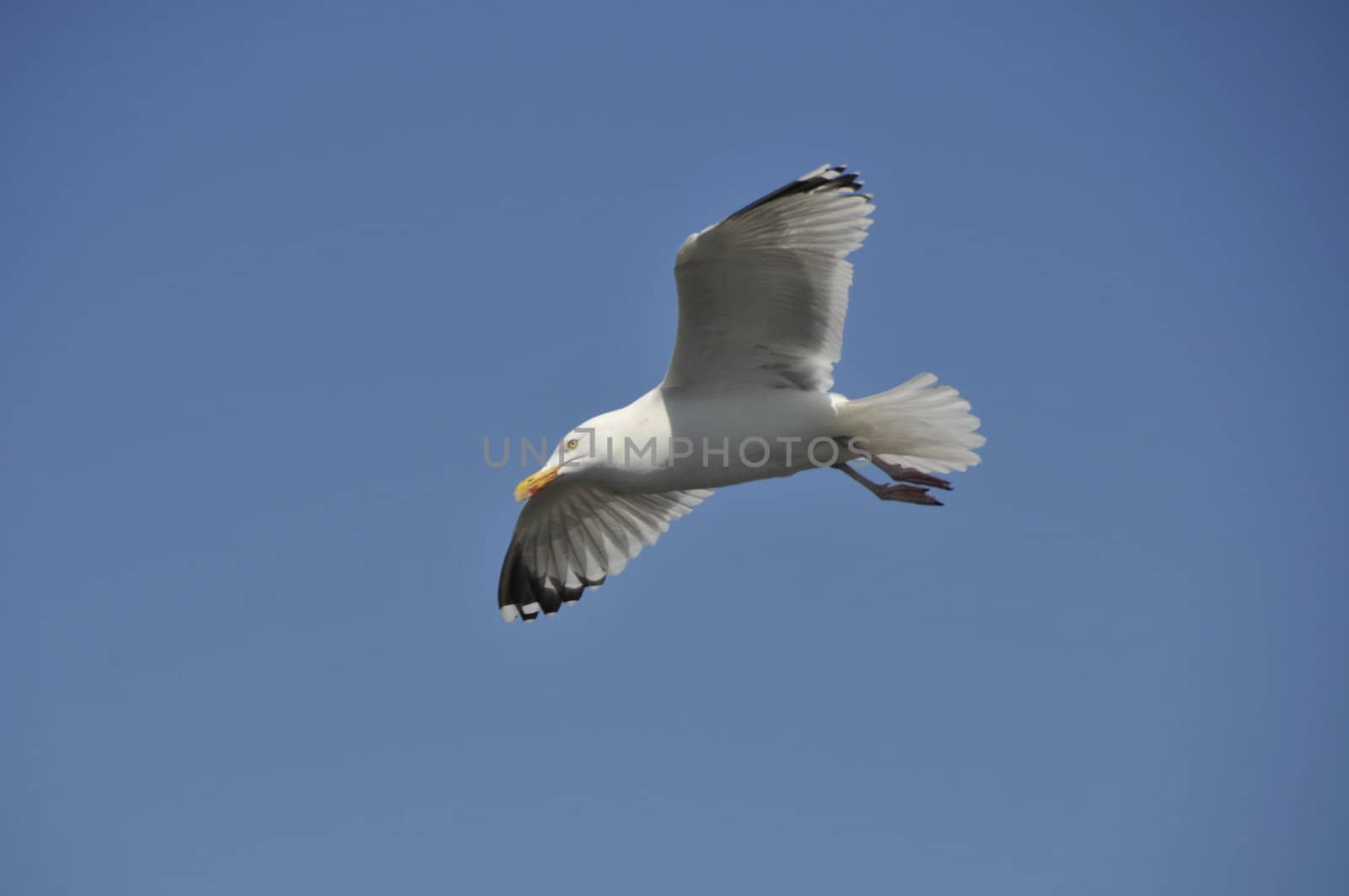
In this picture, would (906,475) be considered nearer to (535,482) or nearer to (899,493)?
(899,493)

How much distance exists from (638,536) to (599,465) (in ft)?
→ 5.55

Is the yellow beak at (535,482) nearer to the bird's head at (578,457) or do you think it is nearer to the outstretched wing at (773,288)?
the bird's head at (578,457)

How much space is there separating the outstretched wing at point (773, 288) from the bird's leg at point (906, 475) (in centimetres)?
59

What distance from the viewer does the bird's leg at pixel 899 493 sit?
8.77 m

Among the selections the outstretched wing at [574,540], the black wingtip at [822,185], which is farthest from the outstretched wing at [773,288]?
the outstretched wing at [574,540]

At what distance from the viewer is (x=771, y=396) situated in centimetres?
848

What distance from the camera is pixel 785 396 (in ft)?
27.8

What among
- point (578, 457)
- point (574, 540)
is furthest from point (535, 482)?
point (574, 540)

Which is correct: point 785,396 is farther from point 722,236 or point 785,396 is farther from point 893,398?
point 722,236

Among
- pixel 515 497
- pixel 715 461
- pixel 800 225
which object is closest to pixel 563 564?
pixel 515 497

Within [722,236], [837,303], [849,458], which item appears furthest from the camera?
[849,458]

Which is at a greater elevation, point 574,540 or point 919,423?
point 919,423

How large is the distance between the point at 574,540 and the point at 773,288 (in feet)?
9.92

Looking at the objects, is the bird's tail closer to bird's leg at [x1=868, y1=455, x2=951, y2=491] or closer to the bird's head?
bird's leg at [x1=868, y1=455, x2=951, y2=491]
